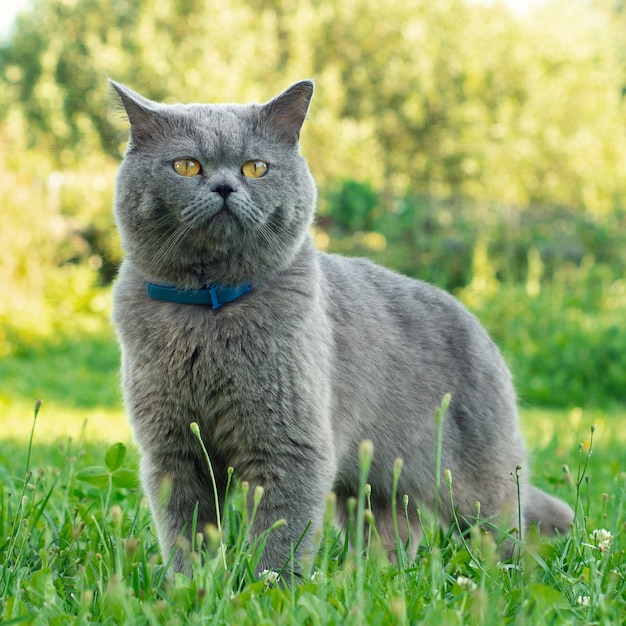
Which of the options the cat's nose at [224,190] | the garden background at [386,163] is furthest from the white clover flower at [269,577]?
the garden background at [386,163]

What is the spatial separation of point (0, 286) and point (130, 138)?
18.3 feet

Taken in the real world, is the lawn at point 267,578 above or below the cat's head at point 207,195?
below

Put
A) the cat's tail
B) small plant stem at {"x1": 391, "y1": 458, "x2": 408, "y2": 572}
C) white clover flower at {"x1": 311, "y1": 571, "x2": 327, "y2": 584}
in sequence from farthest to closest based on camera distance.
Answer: the cat's tail → white clover flower at {"x1": 311, "y1": 571, "x2": 327, "y2": 584} → small plant stem at {"x1": 391, "y1": 458, "x2": 408, "y2": 572}

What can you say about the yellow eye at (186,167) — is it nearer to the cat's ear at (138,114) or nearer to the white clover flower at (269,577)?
the cat's ear at (138,114)

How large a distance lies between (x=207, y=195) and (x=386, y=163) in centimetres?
→ 1090

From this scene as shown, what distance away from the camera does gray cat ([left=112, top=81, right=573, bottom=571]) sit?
187cm

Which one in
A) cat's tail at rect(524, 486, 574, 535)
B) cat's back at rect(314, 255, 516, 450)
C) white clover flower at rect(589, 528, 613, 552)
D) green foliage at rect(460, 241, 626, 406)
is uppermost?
cat's back at rect(314, 255, 516, 450)

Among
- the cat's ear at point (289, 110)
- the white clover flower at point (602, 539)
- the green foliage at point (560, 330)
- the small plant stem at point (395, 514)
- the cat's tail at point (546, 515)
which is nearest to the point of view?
the small plant stem at point (395, 514)

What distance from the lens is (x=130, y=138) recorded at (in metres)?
2.05

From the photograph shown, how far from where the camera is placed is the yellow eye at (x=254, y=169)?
1.97m

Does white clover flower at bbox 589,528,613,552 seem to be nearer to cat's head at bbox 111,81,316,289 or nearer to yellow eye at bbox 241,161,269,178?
cat's head at bbox 111,81,316,289

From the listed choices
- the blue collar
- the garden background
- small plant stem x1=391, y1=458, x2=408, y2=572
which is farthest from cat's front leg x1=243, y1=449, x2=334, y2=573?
the garden background

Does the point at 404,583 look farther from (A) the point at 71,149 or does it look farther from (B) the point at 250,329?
(A) the point at 71,149

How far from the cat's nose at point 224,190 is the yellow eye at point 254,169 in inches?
4.4
